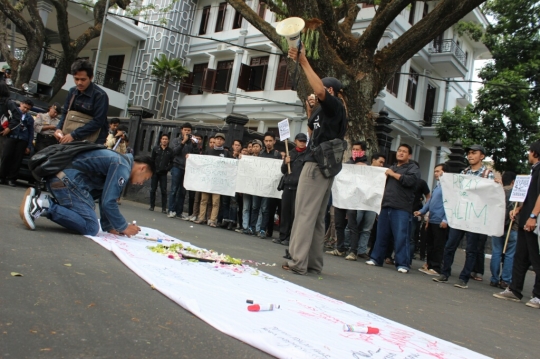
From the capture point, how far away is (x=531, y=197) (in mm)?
6590

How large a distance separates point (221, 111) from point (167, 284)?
25396 millimetres

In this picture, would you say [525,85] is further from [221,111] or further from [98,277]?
[98,277]

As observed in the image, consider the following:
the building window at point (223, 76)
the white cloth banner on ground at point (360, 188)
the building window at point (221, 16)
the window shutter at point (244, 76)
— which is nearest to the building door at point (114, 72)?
the building window at point (223, 76)

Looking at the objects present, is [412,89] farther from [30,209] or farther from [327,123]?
[30,209]

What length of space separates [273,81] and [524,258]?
21.2 m

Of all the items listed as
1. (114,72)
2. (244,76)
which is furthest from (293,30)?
(114,72)

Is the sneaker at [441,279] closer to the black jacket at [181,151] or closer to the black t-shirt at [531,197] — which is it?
the black t-shirt at [531,197]

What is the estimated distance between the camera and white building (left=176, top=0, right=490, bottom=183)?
2539cm

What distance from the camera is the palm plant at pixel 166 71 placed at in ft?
92.2

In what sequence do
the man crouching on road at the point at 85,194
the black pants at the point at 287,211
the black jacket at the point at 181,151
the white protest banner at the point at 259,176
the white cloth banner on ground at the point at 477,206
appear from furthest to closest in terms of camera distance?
1. the black jacket at the point at 181,151
2. the white protest banner at the point at 259,176
3. the black pants at the point at 287,211
4. the white cloth banner on ground at the point at 477,206
5. the man crouching on road at the point at 85,194

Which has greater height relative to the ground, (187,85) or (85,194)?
(187,85)

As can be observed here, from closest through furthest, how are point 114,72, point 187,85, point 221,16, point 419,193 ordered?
point 419,193, point 221,16, point 187,85, point 114,72

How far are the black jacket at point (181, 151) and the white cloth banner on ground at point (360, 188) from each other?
4025 millimetres

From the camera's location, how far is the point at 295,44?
16.7 ft
